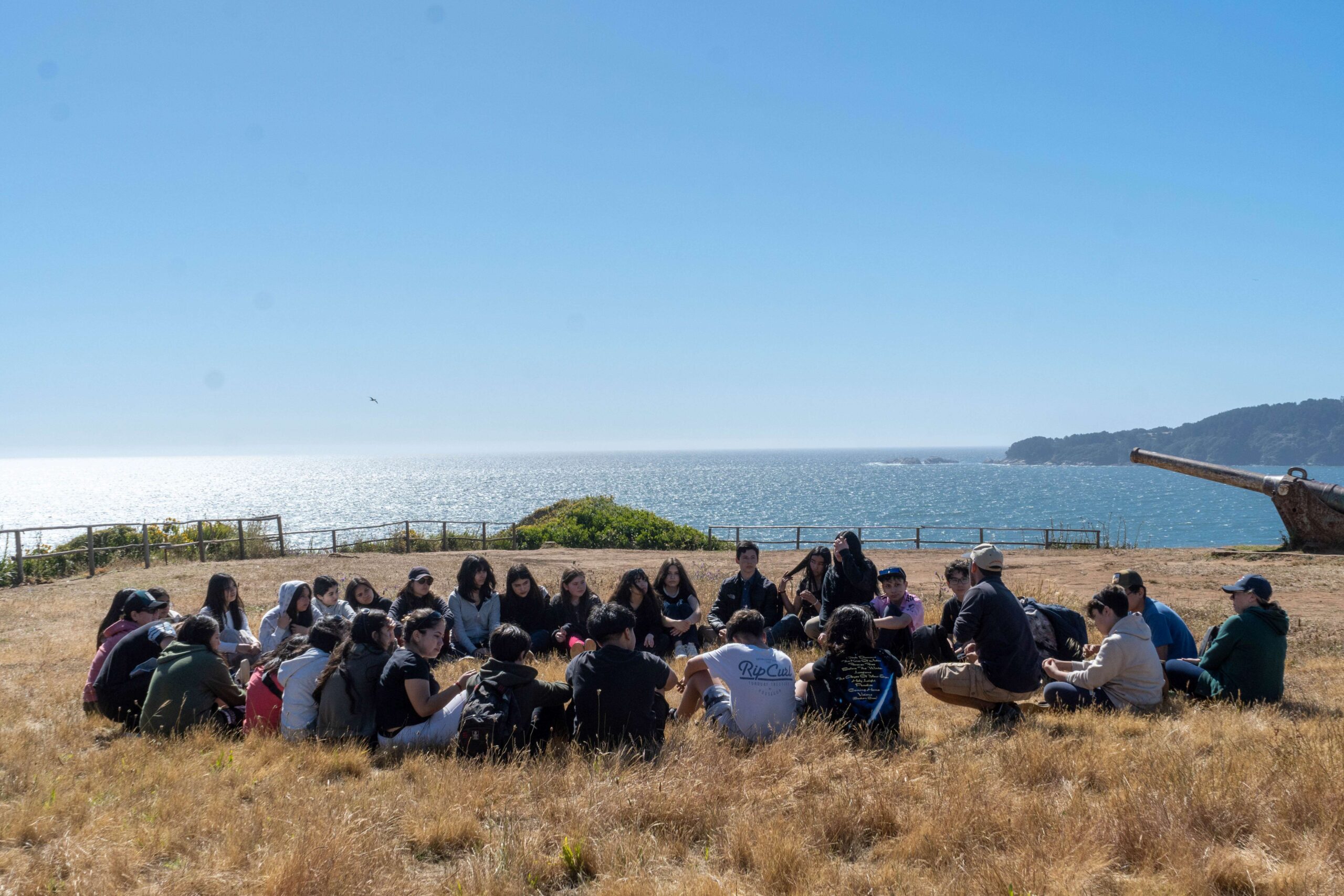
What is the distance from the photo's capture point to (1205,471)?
883 inches

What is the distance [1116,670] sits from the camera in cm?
606

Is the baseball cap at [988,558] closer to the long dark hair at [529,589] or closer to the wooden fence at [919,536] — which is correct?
the wooden fence at [919,536]

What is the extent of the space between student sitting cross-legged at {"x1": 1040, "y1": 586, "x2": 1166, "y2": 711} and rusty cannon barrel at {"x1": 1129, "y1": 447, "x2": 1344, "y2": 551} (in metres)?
16.7

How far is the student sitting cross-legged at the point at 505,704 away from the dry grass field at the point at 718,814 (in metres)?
0.23

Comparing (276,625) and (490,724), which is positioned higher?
(276,625)

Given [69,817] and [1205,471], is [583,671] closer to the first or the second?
[69,817]

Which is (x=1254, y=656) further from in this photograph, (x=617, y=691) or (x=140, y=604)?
(x=140, y=604)

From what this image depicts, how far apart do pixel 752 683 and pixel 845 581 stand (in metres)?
3.36

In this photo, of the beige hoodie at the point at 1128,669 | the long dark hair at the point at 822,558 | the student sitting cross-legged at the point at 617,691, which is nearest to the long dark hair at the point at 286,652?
the student sitting cross-legged at the point at 617,691

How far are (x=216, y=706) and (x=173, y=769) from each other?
1.21 metres

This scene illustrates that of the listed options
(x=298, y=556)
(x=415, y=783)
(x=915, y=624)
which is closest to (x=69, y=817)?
(x=415, y=783)

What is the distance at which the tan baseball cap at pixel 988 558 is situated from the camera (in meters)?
5.99

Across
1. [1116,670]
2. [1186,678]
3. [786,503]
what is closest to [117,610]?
[1116,670]

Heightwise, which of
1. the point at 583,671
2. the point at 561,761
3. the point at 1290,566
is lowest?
the point at 1290,566
